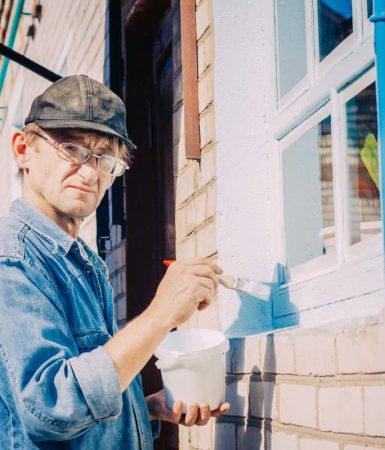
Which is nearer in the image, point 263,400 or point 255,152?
point 263,400

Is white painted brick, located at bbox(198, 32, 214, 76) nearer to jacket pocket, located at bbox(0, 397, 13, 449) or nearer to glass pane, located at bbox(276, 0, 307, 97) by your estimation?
glass pane, located at bbox(276, 0, 307, 97)

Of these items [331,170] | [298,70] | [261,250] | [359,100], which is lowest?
[261,250]

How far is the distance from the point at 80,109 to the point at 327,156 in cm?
67

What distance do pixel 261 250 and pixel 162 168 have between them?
1360mm

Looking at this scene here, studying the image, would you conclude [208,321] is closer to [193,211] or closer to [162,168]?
[193,211]

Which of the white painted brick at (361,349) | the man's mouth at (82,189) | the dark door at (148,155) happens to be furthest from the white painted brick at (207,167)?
the white painted brick at (361,349)

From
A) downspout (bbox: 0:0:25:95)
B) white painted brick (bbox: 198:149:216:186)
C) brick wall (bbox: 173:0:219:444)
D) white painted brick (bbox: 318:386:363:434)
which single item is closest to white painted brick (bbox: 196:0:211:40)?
brick wall (bbox: 173:0:219:444)

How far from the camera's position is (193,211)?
7.86ft

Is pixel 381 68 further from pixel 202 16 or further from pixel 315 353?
pixel 202 16

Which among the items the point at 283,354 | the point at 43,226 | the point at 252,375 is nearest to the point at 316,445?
the point at 283,354

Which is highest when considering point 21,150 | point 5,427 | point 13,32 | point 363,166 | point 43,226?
point 13,32

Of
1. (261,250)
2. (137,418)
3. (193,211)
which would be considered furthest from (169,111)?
(137,418)

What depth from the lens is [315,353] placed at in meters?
1.47

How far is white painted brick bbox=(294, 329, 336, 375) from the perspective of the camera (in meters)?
1.41
